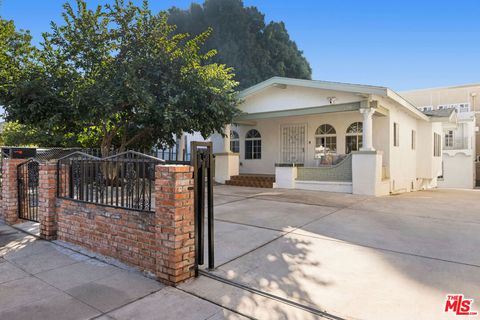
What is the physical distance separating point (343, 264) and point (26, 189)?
20.9 feet

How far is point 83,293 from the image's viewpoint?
3047 millimetres

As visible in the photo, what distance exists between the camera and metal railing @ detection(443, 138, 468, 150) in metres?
A: 23.8

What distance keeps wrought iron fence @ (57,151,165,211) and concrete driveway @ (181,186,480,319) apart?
4.22 feet

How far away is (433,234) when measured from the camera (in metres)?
5.09

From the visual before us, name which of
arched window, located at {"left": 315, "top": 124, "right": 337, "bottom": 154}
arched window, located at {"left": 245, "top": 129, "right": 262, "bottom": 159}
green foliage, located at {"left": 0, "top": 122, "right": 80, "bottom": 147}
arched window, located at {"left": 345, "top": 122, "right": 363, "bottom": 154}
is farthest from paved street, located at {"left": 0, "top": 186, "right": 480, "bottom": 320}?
green foliage, located at {"left": 0, "top": 122, "right": 80, "bottom": 147}

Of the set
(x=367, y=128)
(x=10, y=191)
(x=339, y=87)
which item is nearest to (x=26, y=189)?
(x=10, y=191)

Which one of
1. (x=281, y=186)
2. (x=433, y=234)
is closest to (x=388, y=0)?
(x=281, y=186)

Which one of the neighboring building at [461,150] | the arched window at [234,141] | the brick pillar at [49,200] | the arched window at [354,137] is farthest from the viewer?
the neighboring building at [461,150]

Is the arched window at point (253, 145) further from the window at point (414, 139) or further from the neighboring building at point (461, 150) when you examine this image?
the neighboring building at point (461, 150)

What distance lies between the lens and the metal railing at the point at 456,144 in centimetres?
2384

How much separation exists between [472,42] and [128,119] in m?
19.7

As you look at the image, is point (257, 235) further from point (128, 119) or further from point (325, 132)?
point (325, 132)

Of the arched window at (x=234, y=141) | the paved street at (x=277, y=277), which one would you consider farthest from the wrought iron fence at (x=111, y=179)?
the arched window at (x=234, y=141)

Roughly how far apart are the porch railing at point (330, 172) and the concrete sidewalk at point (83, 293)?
Answer: 8848 mm
